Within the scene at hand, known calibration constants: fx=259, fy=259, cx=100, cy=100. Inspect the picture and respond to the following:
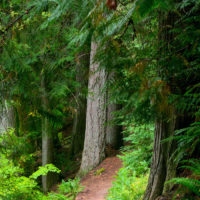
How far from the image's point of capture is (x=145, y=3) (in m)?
1.44

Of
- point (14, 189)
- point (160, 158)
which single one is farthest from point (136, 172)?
point (14, 189)

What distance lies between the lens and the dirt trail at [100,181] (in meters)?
7.48

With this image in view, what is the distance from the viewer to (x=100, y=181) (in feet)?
28.1

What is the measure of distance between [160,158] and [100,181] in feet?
14.9

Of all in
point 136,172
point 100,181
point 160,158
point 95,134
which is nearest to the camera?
point 160,158

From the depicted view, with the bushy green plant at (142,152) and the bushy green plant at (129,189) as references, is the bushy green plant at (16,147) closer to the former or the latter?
the bushy green plant at (129,189)

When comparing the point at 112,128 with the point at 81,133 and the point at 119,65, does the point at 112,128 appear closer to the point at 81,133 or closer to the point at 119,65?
the point at 81,133

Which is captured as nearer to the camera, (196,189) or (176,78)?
(196,189)

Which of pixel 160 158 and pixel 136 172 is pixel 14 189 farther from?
pixel 136 172

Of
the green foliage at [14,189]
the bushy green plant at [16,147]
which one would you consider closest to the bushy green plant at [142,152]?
the green foliage at [14,189]

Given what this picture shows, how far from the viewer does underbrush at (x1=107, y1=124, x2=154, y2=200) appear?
19.0 ft

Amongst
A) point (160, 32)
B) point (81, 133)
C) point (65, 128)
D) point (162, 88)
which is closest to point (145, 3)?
point (162, 88)

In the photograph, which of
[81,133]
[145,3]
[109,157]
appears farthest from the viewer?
[81,133]

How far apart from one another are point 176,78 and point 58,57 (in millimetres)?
5723
